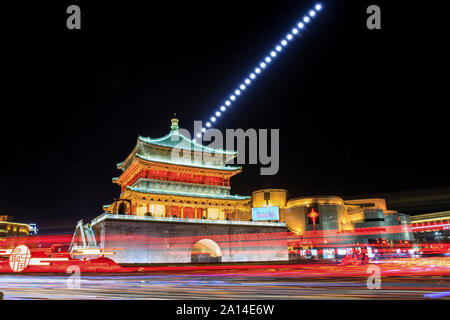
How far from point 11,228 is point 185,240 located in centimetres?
6729

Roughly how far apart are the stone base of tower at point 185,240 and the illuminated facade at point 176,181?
3.09m

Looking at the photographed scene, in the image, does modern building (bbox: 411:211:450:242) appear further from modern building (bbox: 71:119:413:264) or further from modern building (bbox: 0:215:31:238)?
modern building (bbox: 0:215:31:238)

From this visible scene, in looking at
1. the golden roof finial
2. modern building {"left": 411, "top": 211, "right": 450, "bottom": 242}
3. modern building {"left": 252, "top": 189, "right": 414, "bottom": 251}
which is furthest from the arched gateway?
modern building {"left": 411, "top": 211, "right": 450, "bottom": 242}

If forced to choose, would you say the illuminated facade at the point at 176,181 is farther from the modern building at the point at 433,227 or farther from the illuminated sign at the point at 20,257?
the modern building at the point at 433,227

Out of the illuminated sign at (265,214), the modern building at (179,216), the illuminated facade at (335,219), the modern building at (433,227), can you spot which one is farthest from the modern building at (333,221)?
the modern building at (179,216)

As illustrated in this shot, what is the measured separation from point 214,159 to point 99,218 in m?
15.0

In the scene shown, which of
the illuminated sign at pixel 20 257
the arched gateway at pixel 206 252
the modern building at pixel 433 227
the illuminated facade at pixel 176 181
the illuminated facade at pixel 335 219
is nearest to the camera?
the illuminated sign at pixel 20 257

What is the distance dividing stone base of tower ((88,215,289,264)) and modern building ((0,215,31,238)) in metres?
58.3

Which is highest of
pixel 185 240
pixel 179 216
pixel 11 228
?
pixel 179 216

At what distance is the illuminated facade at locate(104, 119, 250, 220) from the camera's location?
3303cm

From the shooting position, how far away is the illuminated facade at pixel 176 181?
33031 millimetres

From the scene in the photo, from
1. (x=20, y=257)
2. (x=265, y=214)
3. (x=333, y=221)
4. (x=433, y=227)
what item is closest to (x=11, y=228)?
(x=265, y=214)

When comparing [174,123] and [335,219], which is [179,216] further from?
[335,219]

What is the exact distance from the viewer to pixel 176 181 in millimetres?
35062
